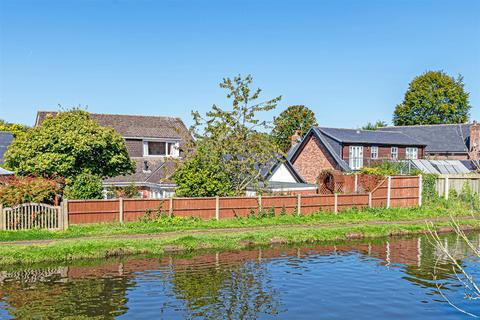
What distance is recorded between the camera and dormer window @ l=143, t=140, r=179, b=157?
4443 cm

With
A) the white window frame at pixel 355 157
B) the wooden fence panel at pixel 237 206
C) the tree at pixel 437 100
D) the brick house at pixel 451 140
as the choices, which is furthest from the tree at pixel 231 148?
the tree at pixel 437 100

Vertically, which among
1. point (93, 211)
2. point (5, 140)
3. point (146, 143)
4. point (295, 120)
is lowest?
point (93, 211)

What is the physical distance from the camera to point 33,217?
24.7 meters

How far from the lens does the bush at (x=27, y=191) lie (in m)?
24.6

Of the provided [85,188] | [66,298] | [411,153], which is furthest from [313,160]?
[66,298]

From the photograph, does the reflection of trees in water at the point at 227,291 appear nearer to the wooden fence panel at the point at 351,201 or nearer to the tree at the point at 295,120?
the wooden fence panel at the point at 351,201

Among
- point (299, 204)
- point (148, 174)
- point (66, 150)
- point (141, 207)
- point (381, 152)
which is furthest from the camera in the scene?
point (381, 152)

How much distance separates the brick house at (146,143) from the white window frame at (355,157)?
49.1 ft

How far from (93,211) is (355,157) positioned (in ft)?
88.2

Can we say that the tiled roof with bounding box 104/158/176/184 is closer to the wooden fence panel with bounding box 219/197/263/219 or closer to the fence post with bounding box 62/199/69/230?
the wooden fence panel with bounding box 219/197/263/219

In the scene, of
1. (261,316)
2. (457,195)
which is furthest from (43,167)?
(457,195)

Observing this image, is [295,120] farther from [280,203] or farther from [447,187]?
[280,203]

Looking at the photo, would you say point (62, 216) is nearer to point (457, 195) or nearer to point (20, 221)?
point (20, 221)

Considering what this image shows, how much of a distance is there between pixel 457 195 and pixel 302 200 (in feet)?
44.9
